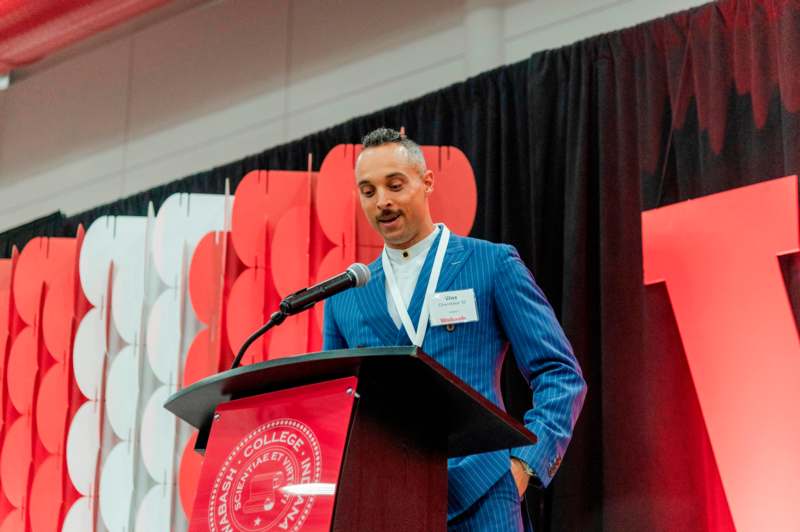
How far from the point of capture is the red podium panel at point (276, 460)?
54.8 inches

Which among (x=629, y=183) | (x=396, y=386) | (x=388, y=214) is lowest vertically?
(x=396, y=386)

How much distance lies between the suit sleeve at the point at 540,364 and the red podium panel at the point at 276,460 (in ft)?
1.51

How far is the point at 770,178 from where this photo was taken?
3.60 m

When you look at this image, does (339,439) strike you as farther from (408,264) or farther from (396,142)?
(396,142)

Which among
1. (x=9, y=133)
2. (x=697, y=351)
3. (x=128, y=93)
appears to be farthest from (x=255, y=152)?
(x=697, y=351)

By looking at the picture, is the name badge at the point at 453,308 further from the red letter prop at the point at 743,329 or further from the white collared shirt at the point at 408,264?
the red letter prop at the point at 743,329

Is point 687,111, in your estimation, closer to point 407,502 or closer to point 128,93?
point 407,502

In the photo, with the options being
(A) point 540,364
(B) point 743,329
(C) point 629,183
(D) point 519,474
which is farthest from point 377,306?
(C) point 629,183

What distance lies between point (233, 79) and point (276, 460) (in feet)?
16.3

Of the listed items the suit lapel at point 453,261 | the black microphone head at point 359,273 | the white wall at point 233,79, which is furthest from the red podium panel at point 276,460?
the white wall at point 233,79

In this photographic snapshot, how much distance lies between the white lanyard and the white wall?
8.43ft

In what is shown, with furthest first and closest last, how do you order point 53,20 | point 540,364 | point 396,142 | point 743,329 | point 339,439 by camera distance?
point 53,20 < point 743,329 < point 396,142 < point 540,364 < point 339,439

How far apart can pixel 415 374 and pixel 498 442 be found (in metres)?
0.25

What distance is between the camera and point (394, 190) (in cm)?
207
